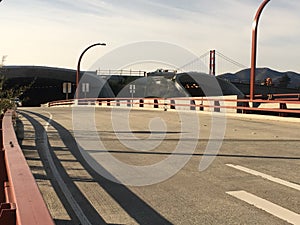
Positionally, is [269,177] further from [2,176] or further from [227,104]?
[227,104]

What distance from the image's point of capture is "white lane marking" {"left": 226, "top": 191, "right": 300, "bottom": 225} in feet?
15.4

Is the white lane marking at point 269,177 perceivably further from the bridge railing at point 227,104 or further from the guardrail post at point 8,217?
the bridge railing at point 227,104

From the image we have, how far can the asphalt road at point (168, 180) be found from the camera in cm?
486

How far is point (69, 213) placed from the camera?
193 inches

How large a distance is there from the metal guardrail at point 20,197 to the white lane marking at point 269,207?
2.71 m

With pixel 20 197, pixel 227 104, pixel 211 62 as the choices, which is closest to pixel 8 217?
pixel 20 197

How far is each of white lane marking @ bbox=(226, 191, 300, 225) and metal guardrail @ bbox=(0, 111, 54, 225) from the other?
271 cm

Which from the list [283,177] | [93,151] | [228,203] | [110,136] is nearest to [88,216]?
[228,203]

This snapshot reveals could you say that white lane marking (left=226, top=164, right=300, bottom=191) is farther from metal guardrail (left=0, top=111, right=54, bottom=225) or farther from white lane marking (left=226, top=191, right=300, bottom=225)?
metal guardrail (left=0, top=111, right=54, bottom=225)

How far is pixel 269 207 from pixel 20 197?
3.17 m

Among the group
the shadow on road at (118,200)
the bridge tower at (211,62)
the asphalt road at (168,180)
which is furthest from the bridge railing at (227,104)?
the bridge tower at (211,62)

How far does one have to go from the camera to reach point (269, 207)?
201 inches

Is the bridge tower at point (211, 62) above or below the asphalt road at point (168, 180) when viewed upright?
above

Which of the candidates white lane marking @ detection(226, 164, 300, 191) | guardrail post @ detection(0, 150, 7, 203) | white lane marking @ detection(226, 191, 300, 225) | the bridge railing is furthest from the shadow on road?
the bridge railing
